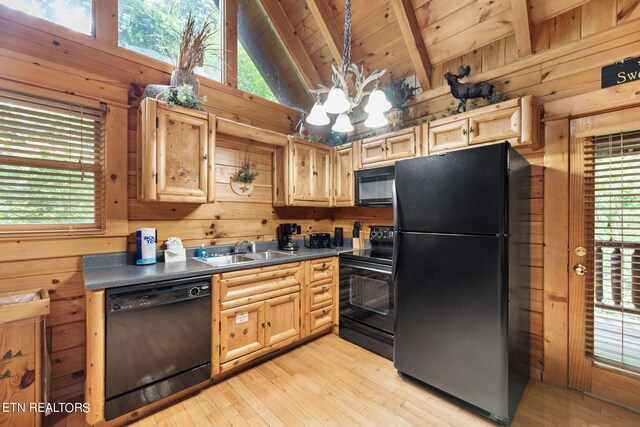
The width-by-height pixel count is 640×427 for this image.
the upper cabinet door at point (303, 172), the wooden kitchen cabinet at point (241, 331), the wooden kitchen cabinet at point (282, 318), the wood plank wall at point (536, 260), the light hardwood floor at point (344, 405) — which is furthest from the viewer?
the upper cabinet door at point (303, 172)

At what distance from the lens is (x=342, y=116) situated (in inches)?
87.3

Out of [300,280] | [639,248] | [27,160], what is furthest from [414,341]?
[27,160]

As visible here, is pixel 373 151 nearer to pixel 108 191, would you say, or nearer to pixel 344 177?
pixel 344 177

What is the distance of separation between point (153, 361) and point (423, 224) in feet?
6.74

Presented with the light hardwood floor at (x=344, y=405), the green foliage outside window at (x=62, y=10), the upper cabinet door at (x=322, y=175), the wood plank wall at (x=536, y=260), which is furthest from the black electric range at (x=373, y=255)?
the green foliage outside window at (x=62, y=10)

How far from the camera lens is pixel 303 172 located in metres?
3.11

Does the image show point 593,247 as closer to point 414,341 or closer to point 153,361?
point 414,341

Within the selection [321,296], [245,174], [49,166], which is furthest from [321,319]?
[49,166]

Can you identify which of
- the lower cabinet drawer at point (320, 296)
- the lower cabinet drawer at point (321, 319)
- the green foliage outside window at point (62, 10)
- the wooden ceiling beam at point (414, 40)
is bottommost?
the lower cabinet drawer at point (321, 319)

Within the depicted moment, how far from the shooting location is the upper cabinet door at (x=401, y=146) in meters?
2.66

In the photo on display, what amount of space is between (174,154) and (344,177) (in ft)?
6.01

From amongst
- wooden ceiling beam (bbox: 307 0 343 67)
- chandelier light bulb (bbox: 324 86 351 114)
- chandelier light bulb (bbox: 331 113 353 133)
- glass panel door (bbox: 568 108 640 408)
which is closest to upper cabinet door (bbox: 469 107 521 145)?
glass panel door (bbox: 568 108 640 408)

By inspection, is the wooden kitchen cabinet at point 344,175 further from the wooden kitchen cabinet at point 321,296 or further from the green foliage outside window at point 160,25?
the green foliage outside window at point 160,25

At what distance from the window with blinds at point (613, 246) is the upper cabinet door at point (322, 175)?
2288 millimetres
